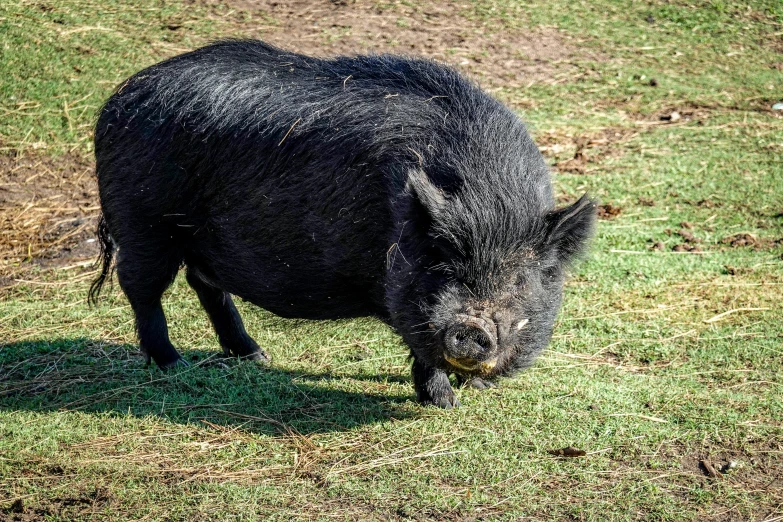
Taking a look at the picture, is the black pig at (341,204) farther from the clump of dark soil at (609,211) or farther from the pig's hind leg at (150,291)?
the clump of dark soil at (609,211)

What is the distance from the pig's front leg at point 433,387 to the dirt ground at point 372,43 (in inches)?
170

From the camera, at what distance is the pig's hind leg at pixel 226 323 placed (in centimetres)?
557

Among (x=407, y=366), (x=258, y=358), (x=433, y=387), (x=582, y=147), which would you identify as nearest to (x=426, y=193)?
(x=433, y=387)

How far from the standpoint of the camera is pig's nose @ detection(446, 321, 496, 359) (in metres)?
3.96

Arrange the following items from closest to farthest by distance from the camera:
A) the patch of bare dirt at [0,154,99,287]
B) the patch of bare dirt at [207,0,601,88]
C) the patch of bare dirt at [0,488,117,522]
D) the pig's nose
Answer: the patch of bare dirt at [0,488,117,522] < the pig's nose < the patch of bare dirt at [0,154,99,287] < the patch of bare dirt at [207,0,601,88]

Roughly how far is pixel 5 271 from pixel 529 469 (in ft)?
15.0

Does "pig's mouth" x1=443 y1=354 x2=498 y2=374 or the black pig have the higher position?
the black pig

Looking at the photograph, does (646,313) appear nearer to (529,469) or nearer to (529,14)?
(529,469)

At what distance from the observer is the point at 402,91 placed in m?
4.77

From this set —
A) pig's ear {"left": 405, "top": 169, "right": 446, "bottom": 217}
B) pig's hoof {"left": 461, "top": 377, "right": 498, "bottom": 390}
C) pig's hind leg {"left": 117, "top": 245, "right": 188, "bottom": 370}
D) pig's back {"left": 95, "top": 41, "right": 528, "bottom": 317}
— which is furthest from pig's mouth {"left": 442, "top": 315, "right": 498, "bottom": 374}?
pig's hind leg {"left": 117, "top": 245, "right": 188, "bottom": 370}

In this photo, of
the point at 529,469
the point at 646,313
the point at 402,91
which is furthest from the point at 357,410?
the point at 646,313

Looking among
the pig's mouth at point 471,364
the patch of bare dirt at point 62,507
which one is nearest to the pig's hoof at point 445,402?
the pig's mouth at point 471,364

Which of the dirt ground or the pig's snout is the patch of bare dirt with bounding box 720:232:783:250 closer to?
the dirt ground

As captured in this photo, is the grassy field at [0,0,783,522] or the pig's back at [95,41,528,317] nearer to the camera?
the grassy field at [0,0,783,522]
